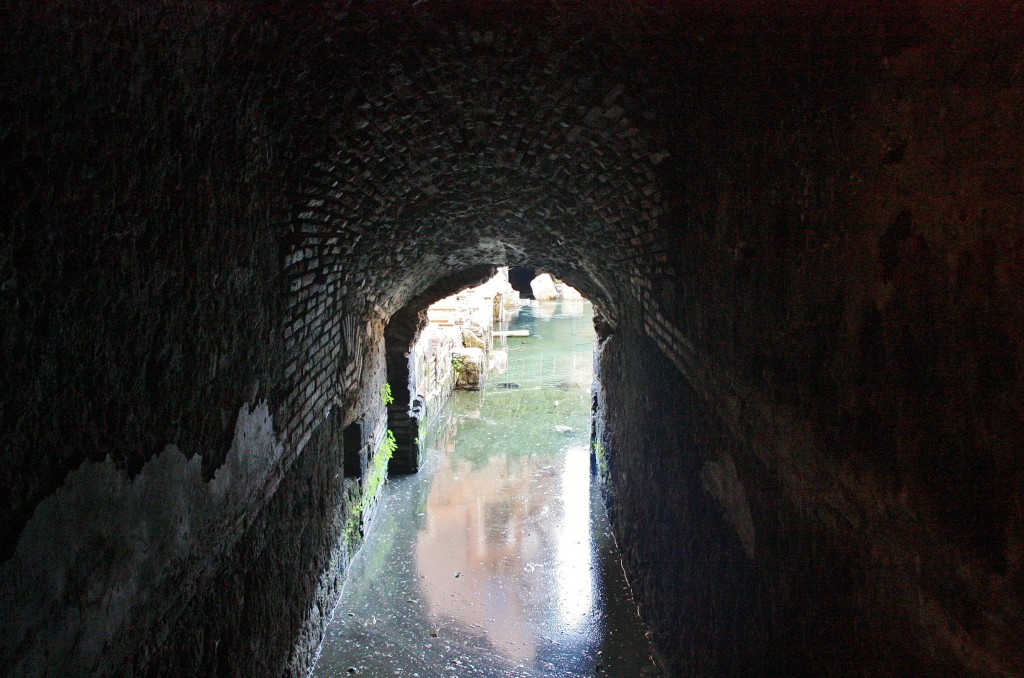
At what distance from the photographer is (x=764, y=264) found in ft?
7.93

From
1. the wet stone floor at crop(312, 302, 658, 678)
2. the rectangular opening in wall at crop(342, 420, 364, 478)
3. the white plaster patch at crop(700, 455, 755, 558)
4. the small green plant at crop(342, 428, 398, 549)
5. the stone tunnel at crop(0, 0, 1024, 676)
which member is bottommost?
the wet stone floor at crop(312, 302, 658, 678)

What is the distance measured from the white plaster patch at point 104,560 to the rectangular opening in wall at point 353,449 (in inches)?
129

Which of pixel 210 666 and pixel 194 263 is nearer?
pixel 194 263

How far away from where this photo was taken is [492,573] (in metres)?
5.59

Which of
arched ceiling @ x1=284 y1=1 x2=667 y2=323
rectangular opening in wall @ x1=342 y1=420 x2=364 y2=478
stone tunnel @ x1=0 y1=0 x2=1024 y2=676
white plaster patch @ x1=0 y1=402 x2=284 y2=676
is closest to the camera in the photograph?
stone tunnel @ x1=0 y1=0 x2=1024 y2=676

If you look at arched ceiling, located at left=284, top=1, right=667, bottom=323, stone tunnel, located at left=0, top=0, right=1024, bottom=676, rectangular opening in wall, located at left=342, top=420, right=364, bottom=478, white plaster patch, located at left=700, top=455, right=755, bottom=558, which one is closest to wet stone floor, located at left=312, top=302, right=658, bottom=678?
stone tunnel, located at left=0, top=0, right=1024, bottom=676

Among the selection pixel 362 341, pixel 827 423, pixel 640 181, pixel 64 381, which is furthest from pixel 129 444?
pixel 362 341

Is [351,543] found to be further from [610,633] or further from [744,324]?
[744,324]

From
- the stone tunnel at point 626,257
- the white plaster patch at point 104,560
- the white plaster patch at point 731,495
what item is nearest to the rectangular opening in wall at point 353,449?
the stone tunnel at point 626,257

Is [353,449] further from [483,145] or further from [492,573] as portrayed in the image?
[483,145]

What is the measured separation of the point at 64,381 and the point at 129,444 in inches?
15.4

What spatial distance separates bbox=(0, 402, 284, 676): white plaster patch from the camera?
1519 mm

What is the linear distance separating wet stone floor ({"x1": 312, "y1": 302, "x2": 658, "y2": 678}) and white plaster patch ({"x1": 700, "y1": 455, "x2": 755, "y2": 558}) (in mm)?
1935

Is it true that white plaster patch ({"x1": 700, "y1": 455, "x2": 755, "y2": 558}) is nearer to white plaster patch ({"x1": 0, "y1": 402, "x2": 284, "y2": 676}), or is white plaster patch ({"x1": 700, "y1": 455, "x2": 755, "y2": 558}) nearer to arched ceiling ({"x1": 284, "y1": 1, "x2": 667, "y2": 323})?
arched ceiling ({"x1": 284, "y1": 1, "x2": 667, "y2": 323})
